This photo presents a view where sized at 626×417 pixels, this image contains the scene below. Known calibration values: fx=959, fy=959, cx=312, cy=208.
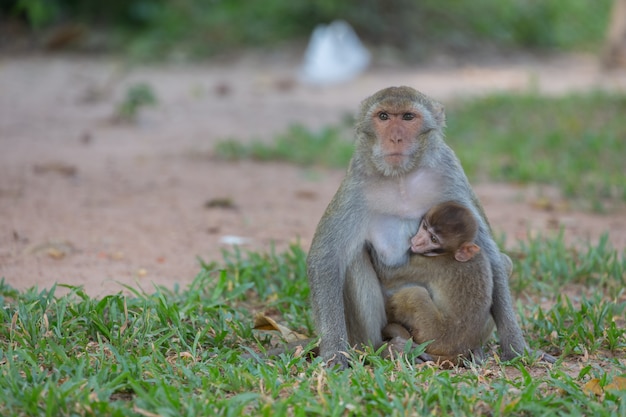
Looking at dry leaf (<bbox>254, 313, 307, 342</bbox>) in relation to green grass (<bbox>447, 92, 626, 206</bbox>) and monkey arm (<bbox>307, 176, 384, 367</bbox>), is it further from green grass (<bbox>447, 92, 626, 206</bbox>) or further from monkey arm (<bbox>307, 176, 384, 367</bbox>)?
green grass (<bbox>447, 92, 626, 206</bbox>)

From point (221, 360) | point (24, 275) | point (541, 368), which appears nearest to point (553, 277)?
point (541, 368)

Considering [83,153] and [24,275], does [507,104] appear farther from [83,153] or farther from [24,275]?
[24,275]

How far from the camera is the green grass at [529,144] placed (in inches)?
354

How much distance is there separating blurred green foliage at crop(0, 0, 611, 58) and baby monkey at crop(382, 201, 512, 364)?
11847 millimetres

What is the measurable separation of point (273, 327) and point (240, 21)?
41.5ft

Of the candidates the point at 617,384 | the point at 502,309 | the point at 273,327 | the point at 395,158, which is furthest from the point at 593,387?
the point at 273,327

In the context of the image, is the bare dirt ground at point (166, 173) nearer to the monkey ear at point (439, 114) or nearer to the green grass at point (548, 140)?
the green grass at point (548, 140)

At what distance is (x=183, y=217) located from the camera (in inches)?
294

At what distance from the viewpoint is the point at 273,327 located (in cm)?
508

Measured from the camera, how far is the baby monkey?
4562 millimetres

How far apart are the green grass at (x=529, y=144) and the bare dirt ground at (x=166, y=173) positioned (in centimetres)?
28

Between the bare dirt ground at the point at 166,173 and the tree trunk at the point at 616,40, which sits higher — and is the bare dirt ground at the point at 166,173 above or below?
below

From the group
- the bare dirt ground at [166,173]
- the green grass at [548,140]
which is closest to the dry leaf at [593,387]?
the bare dirt ground at [166,173]

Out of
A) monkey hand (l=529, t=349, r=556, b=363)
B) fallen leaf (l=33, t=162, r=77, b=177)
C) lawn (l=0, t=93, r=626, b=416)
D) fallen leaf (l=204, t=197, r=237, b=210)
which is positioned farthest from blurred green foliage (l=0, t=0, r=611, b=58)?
monkey hand (l=529, t=349, r=556, b=363)
